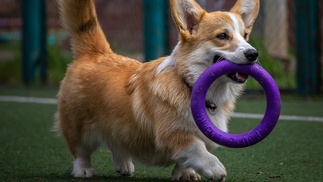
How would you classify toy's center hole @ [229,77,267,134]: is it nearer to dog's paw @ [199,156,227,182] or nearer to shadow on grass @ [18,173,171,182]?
shadow on grass @ [18,173,171,182]

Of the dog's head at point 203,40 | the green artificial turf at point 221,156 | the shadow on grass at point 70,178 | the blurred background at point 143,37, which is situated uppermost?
the dog's head at point 203,40

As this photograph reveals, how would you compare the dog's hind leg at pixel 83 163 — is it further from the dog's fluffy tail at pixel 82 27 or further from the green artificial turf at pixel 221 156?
the dog's fluffy tail at pixel 82 27

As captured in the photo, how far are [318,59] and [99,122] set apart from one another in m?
4.36

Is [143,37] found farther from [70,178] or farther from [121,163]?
[70,178]

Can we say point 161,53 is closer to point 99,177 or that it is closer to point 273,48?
point 273,48

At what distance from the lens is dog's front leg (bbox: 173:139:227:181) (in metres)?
4.05

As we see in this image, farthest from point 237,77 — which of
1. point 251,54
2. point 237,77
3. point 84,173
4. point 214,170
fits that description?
point 84,173

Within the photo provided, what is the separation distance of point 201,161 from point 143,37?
18.7ft

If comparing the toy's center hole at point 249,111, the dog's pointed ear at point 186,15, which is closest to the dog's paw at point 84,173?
the dog's pointed ear at point 186,15

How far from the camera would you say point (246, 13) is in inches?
184

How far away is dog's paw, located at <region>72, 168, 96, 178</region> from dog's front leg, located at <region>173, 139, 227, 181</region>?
2.37 feet

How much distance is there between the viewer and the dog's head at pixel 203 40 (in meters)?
4.21

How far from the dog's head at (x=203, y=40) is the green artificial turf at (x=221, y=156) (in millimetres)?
702

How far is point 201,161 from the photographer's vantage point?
408cm
